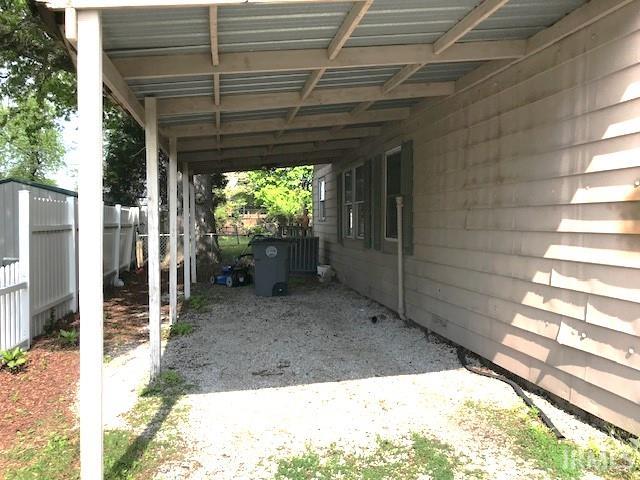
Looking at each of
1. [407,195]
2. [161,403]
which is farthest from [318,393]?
[407,195]

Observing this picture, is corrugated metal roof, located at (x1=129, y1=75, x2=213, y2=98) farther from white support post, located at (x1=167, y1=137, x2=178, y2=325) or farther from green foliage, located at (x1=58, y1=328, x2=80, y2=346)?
green foliage, located at (x1=58, y1=328, x2=80, y2=346)

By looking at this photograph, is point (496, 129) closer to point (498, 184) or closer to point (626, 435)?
point (498, 184)

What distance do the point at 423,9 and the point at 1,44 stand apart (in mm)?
8351

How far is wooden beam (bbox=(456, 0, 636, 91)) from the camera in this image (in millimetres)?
3361

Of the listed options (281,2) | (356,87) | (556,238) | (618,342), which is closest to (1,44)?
(356,87)

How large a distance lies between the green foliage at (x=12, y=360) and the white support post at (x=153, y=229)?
1.27 m

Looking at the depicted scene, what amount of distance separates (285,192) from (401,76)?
19761mm

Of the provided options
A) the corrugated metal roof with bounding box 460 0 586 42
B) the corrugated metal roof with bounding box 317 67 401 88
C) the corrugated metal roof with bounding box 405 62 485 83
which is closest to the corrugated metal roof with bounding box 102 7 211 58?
the corrugated metal roof with bounding box 317 67 401 88

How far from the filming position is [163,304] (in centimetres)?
891

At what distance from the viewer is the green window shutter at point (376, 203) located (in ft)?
26.5

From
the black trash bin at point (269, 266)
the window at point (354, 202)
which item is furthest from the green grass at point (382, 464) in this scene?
the black trash bin at point (269, 266)

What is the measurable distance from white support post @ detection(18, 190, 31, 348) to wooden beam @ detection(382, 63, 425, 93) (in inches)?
156

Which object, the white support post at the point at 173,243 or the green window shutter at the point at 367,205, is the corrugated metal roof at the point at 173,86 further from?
the green window shutter at the point at 367,205

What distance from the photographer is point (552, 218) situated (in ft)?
12.9
